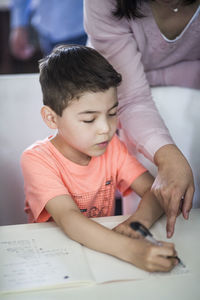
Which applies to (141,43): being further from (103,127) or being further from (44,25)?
(44,25)

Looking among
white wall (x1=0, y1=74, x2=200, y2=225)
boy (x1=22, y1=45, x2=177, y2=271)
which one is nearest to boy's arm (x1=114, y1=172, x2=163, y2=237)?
boy (x1=22, y1=45, x2=177, y2=271)

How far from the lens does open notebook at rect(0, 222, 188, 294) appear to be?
2.36ft

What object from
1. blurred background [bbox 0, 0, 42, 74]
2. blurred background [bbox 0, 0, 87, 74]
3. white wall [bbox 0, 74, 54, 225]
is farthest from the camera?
blurred background [bbox 0, 0, 42, 74]

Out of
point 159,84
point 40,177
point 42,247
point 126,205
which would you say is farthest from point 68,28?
point 42,247

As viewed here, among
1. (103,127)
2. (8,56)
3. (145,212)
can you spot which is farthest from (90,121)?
(8,56)

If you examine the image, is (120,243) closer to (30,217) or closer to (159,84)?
(30,217)

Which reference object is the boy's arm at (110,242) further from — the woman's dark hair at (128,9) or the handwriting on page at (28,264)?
the woman's dark hair at (128,9)

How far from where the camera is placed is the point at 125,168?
113 centimetres

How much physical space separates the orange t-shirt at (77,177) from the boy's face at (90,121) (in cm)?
7

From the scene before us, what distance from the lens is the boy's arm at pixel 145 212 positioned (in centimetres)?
87

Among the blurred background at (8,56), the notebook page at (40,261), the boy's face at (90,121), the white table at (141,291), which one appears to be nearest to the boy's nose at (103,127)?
the boy's face at (90,121)

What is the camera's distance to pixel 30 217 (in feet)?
3.78

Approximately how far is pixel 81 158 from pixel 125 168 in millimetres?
124

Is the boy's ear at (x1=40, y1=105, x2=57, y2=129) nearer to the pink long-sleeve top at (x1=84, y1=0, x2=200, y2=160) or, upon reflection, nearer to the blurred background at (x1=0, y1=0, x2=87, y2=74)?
the pink long-sleeve top at (x1=84, y1=0, x2=200, y2=160)
